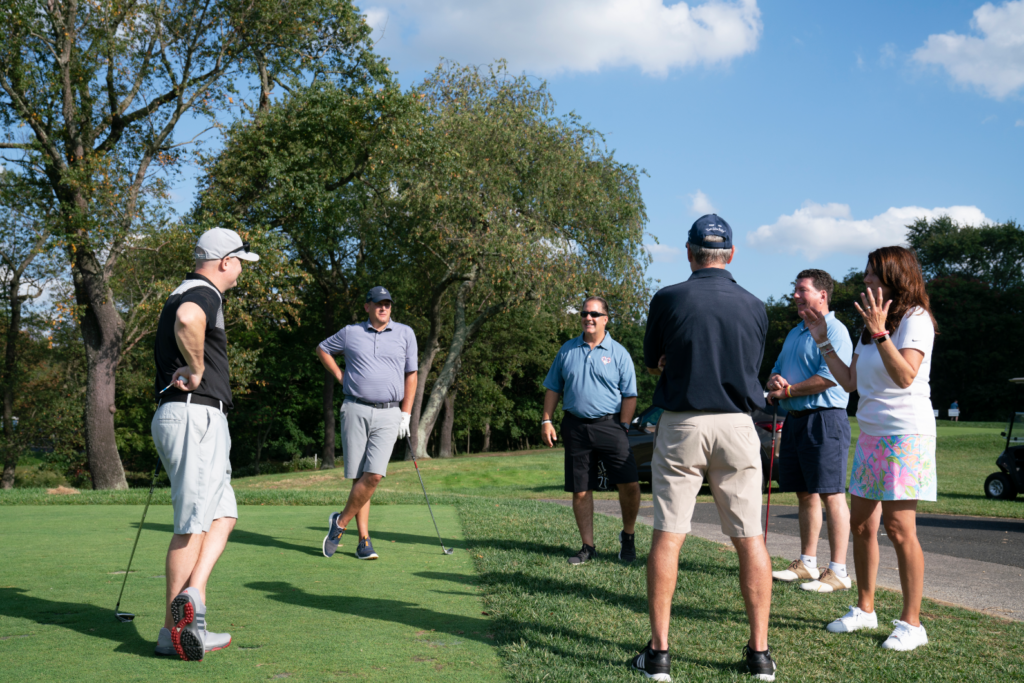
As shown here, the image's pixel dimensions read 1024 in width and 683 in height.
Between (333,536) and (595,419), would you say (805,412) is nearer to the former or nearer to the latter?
(595,419)

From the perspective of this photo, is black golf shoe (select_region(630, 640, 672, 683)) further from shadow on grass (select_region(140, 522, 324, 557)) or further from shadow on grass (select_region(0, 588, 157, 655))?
shadow on grass (select_region(140, 522, 324, 557))

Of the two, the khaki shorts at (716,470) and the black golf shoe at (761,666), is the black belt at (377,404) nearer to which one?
the khaki shorts at (716,470)

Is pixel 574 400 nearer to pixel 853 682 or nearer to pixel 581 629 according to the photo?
pixel 581 629

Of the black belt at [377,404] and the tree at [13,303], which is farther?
the tree at [13,303]

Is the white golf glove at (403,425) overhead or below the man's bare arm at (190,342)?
below

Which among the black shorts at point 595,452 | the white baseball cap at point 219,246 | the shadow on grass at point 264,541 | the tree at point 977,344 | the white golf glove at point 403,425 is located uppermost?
the tree at point 977,344

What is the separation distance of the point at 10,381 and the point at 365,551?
30.5 metres

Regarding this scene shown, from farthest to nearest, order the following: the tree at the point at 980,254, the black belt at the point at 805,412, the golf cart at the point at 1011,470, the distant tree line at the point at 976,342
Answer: the tree at the point at 980,254, the distant tree line at the point at 976,342, the golf cart at the point at 1011,470, the black belt at the point at 805,412

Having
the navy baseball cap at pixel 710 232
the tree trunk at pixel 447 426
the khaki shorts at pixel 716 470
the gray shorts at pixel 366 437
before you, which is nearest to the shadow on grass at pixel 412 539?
the gray shorts at pixel 366 437

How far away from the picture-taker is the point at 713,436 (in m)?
3.59

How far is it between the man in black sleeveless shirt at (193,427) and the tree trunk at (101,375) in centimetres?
1678

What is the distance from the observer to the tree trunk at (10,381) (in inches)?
1143

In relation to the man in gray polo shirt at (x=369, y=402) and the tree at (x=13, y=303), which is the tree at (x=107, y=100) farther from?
the man in gray polo shirt at (x=369, y=402)

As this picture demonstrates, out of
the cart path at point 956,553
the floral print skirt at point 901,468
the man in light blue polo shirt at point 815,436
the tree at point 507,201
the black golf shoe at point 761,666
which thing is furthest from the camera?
the tree at point 507,201
